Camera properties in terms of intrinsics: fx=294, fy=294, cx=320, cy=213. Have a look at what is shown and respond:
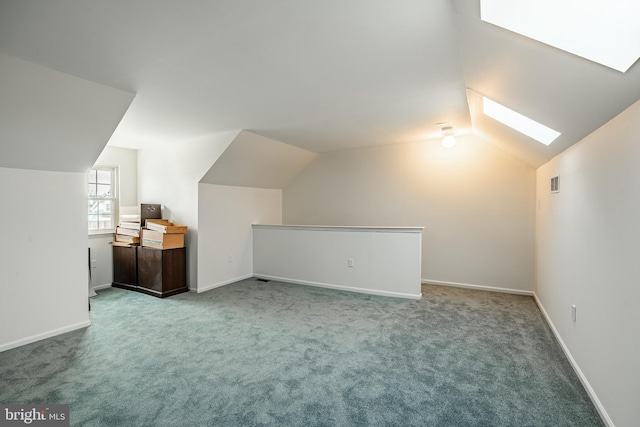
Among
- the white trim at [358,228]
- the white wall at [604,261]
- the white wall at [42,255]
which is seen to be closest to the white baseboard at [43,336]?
the white wall at [42,255]

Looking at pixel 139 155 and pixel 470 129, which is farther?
pixel 139 155

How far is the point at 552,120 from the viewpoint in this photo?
2189 mm

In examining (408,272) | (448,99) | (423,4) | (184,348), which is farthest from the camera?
(408,272)

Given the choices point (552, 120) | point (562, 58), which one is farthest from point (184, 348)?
point (552, 120)

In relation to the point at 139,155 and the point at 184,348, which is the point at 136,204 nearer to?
the point at 139,155

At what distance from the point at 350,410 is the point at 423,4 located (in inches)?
93.0

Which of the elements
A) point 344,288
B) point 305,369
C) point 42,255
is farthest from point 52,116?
point 344,288

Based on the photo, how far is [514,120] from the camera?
3.14m

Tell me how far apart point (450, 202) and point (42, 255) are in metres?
5.15

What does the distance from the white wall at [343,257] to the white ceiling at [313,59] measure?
1817 millimetres

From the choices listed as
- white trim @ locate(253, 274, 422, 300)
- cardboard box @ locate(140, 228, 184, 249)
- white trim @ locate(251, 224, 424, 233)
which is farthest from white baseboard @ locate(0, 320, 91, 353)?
white trim @ locate(251, 224, 424, 233)

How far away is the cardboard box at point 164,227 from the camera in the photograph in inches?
164

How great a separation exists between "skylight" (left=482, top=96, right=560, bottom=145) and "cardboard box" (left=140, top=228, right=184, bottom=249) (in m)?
4.25
